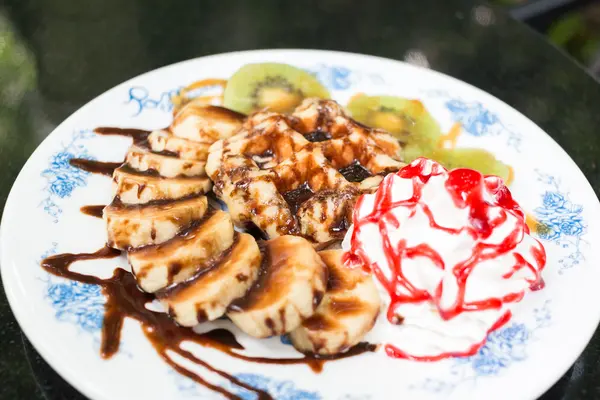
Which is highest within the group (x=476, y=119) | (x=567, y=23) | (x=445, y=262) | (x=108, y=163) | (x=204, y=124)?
(x=567, y=23)

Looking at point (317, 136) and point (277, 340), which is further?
point (317, 136)

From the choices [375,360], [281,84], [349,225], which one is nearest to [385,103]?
[281,84]

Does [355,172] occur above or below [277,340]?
above

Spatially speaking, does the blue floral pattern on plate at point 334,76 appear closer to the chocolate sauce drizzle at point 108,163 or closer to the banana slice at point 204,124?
the banana slice at point 204,124

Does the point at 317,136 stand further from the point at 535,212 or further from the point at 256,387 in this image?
the point at 256,387

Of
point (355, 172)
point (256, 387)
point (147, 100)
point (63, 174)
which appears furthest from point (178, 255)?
point (147, 100)

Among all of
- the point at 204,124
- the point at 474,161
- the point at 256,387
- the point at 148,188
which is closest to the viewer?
the point at 256,387

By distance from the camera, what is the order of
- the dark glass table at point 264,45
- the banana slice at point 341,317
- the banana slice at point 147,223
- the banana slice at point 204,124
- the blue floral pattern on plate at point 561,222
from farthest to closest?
the dark glass table at point 264,45 < the banana slice at point 204,124 < the blue floral pattern on plate at point 561,222 < the banana slice at point 147,223 < the banana slice at point 341,317

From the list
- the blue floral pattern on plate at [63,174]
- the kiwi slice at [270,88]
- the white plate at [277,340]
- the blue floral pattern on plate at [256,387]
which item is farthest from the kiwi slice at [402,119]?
the blue floral pattern on plate at [256,387]
